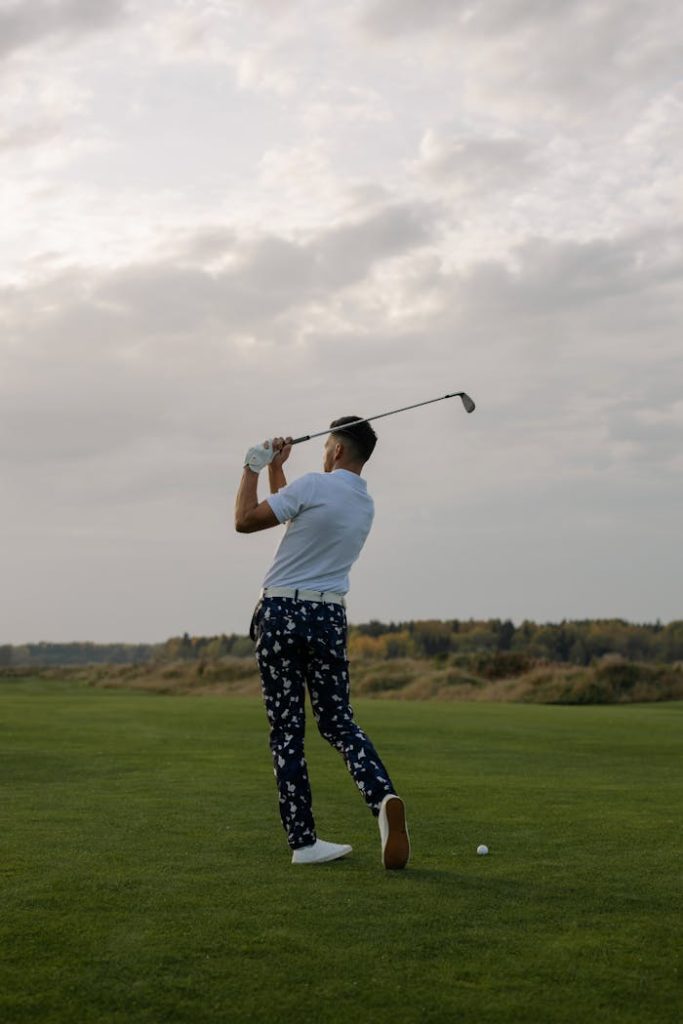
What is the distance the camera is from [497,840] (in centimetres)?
669

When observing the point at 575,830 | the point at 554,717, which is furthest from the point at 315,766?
the point at 554,717

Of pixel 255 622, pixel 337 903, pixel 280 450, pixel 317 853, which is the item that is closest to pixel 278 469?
pixel 280 450

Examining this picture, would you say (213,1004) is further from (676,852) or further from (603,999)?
(676,852)

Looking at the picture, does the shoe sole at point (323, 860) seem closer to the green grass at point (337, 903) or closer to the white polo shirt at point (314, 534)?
the green grass at point (337, 903)

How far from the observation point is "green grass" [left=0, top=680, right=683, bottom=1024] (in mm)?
3559

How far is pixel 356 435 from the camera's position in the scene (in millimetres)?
6434

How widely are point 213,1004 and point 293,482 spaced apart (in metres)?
3.08

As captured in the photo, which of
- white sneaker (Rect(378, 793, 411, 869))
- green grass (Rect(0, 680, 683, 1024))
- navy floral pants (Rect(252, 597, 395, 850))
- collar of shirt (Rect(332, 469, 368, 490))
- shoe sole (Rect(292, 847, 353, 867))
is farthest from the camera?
collar of shirt (Rect(332, 469, 368, 490))

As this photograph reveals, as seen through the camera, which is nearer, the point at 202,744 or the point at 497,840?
the point at 497,840

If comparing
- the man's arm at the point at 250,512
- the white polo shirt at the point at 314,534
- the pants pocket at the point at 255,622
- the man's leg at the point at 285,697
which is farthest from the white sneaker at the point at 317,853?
the man's arm at the point at 250,512

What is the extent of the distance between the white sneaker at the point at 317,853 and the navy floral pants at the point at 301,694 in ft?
0.10

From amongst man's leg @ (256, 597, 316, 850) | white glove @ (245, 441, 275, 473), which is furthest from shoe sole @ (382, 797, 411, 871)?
white glove @ (245, 441, 275, 473)

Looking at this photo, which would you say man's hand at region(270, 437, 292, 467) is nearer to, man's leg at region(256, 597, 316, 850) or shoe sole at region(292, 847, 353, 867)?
Answer: man's leg at region(256, 597, 316, 850)

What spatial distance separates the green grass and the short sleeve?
1.74m
